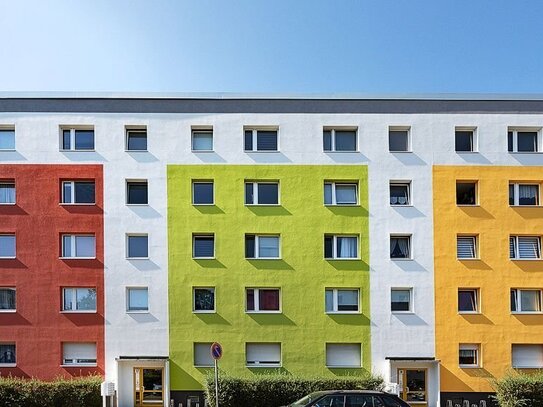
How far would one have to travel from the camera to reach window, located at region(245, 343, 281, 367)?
20578 mm

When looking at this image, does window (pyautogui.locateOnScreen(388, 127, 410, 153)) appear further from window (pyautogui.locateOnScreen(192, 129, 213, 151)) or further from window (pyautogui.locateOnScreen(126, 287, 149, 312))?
window (pyautogui.locateOnScreen(126, 287, 149, 312))

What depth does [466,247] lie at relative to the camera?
2123cm

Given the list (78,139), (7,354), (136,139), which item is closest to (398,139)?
(136,139)

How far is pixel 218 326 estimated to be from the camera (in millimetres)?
20469

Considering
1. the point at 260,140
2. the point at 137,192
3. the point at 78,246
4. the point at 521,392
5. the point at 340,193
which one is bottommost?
the point at 521,392

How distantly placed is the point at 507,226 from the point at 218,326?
13.5 metres

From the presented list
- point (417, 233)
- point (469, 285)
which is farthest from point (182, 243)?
point (469, 285)

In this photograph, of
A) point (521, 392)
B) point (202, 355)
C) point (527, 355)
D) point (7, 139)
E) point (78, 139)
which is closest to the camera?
point (521, 392)

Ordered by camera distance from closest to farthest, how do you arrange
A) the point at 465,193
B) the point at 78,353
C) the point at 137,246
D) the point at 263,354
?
1. the point at 78,353
2. the point at 263,354
3. the point at 137,246
4. the point at 465,193

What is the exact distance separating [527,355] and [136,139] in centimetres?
1986

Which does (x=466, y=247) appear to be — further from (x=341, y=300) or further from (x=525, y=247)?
(x=341, y=300)

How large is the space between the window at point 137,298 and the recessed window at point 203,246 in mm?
2733

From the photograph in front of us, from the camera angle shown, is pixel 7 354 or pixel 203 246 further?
pixel 203 246

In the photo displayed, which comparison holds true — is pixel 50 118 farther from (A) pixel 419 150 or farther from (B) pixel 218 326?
(A) pixel 419 150
